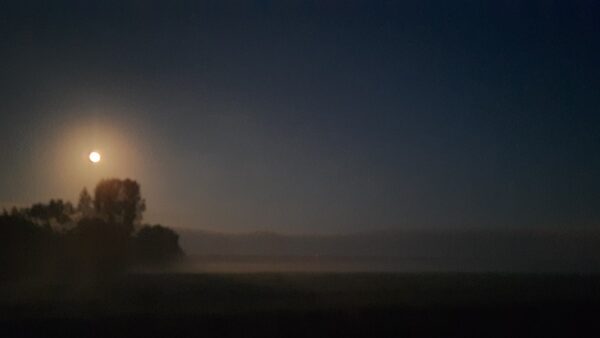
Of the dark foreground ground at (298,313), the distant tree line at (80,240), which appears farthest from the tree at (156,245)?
the dark foreground ground at (298,313)

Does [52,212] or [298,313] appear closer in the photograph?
[298,313]

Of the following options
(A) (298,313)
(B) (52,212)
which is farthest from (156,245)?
(A) (298,313)

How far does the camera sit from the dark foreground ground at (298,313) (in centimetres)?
2894

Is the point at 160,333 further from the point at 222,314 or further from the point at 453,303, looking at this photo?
the point at 453,303

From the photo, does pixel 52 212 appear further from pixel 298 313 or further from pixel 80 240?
pixel 298 313

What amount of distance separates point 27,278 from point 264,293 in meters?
18.1

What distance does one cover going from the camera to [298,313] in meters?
34.7

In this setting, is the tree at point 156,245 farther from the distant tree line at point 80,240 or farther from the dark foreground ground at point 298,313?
the dark foreground ground at point 298,313

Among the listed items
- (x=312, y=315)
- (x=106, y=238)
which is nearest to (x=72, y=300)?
(x=312, y=315)

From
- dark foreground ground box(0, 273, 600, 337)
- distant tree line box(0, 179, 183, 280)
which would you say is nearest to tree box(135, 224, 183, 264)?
distant tree line box(0, 179, 183, 280)

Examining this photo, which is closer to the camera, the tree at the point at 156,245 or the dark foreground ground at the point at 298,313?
the dark foreground ground at the point at 298,313

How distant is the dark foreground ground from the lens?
28.9 m

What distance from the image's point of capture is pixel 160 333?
2784 centimetres

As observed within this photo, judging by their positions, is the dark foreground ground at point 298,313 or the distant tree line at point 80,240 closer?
the dark foreground ground at point 298,313
